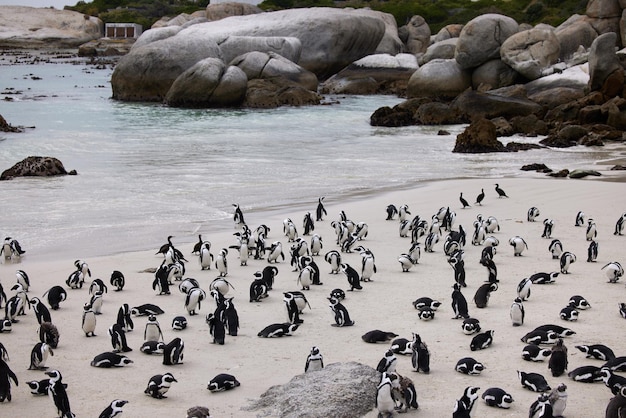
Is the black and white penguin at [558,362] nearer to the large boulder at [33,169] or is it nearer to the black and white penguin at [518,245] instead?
the black and white penguin at [518,245]

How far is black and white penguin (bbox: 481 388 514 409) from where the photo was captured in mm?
5723

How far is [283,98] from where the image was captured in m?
35.3

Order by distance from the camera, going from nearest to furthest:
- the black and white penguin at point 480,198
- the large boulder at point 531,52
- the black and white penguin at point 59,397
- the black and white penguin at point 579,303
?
the black and white penguin at point 59,397
the black and white penguin at point 579,303
the black and white penguin at point 480,198
the large boulder at point 531,52

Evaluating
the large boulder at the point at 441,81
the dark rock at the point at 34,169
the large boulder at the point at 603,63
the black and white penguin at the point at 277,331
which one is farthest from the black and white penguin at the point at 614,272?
the large boulder at the point at 441,81

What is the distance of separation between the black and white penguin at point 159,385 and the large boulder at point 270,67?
3097 centimetres

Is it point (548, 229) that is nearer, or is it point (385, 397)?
point (385, 397)

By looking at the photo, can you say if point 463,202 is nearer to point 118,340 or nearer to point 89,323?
point 89,323

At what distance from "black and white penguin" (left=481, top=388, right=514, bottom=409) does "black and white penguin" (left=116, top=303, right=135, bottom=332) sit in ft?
10.3

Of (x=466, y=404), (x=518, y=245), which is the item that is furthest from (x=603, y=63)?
(x=466, y=404)

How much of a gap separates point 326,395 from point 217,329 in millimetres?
1897

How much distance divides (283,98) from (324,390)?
1187 inches

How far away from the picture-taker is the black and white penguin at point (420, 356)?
21.0ft

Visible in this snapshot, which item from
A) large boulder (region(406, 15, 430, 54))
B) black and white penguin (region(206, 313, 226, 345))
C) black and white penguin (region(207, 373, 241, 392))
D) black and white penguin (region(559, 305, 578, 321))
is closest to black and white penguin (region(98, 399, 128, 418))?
black and white penguin (region(207, 373, 241, 392))

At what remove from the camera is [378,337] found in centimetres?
724
